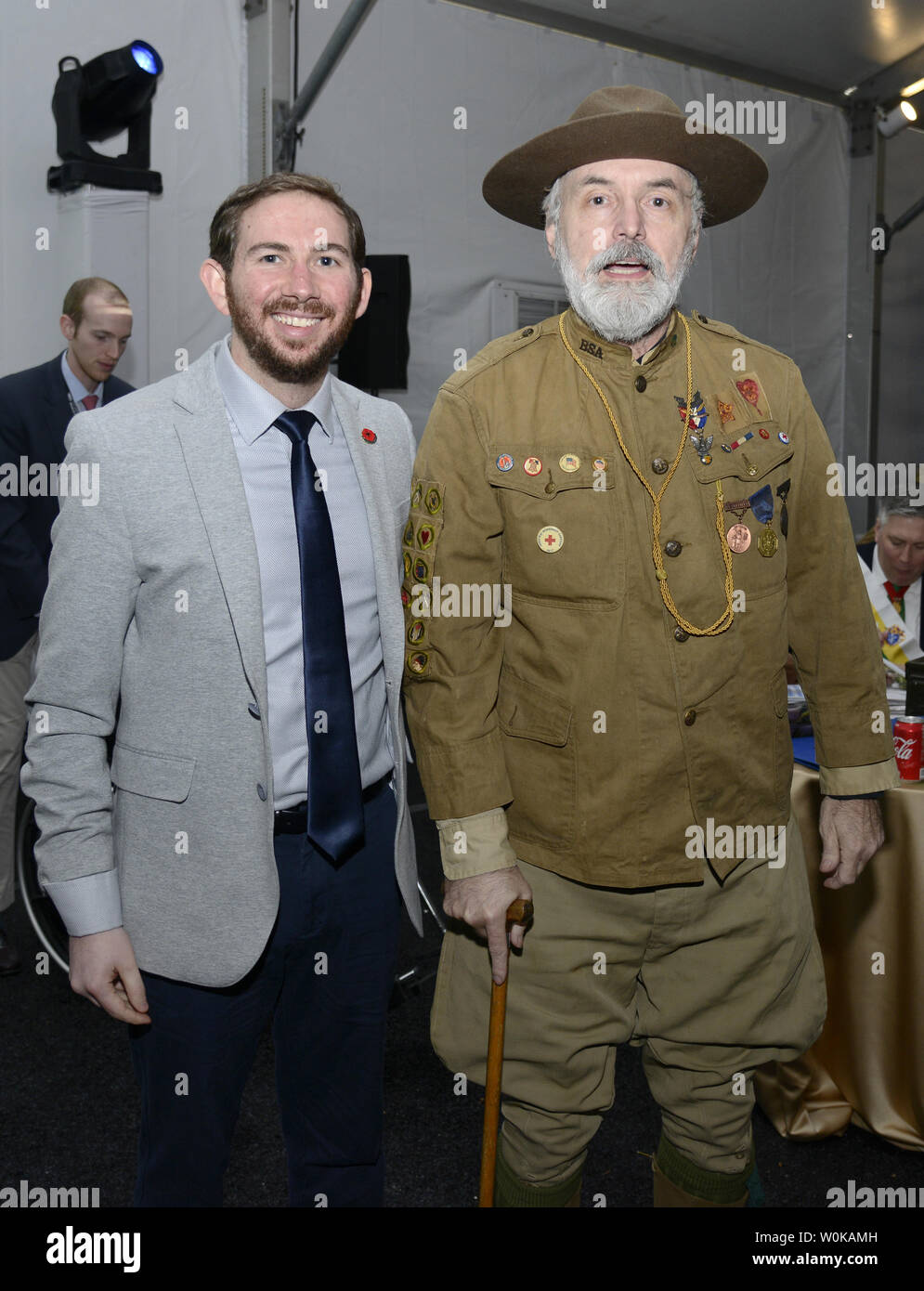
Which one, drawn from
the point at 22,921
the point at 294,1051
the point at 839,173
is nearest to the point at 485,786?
the point at 294,1051

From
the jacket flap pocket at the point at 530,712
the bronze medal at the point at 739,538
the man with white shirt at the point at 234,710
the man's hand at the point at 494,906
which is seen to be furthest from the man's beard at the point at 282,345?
the man's hand at the point at 494,906

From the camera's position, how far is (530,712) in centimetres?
161

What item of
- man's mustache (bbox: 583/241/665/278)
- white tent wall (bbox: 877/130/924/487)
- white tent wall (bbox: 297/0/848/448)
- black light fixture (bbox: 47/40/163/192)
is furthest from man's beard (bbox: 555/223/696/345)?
white tent wall (bbox: 877/130/924/487)

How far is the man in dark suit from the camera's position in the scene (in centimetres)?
328

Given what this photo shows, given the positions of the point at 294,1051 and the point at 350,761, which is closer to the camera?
the point at 350,761

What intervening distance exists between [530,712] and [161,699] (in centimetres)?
51

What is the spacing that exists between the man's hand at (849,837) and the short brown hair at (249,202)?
3.57 feet

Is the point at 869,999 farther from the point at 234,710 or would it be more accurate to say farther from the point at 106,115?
the point at 106,115

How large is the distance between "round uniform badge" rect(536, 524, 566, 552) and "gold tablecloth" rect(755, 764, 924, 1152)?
1.13m

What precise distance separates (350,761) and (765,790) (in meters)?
0.61

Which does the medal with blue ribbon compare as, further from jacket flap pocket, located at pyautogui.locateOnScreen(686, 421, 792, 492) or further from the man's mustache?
the man's mustache

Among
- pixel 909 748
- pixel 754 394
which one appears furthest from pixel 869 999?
pixel 754 394
